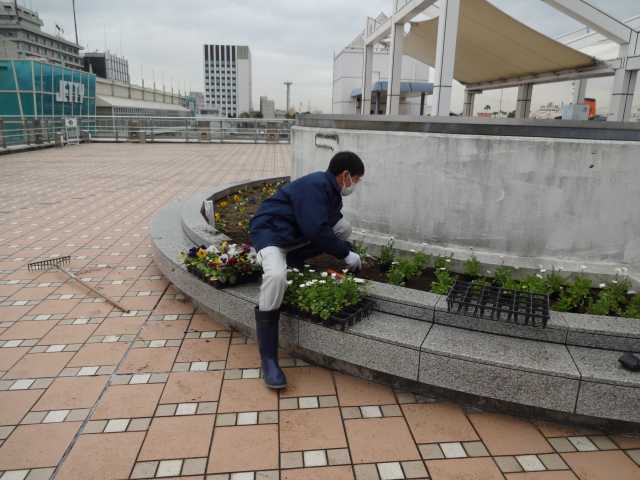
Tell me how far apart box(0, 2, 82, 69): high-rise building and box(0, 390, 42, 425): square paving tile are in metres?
80.0

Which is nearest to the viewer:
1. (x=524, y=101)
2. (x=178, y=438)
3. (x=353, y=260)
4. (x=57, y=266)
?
(x=178, y=438)

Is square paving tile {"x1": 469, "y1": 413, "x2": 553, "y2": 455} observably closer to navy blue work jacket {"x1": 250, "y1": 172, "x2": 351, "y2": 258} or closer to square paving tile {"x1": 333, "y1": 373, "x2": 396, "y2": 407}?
square paving tile {"x1": 333, "y1": 373, "x2": 396, "y2": 407}

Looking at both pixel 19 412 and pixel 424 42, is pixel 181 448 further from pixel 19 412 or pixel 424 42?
pixel 424 42

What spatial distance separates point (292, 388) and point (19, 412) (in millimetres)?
1760

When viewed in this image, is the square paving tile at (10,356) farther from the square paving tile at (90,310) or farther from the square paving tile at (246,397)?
the square paving tile at (246,397)

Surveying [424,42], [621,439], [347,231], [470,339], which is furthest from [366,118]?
[424,42]

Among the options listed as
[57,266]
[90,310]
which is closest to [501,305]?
[90,310]

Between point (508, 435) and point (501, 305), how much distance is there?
0.89 m

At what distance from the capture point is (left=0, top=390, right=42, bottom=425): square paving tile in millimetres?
2992

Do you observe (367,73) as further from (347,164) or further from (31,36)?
(31,36)

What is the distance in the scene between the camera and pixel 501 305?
3.41 m

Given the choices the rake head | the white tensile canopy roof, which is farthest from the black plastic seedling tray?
the white tensile canopy roof

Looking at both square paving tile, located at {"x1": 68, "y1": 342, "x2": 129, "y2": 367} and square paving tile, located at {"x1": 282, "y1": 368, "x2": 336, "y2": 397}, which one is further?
square paving tile, located at {"x1": 68, "y1": 342, "x2": 129, "y2": 367}

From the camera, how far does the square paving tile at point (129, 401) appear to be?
3057 millimetres
